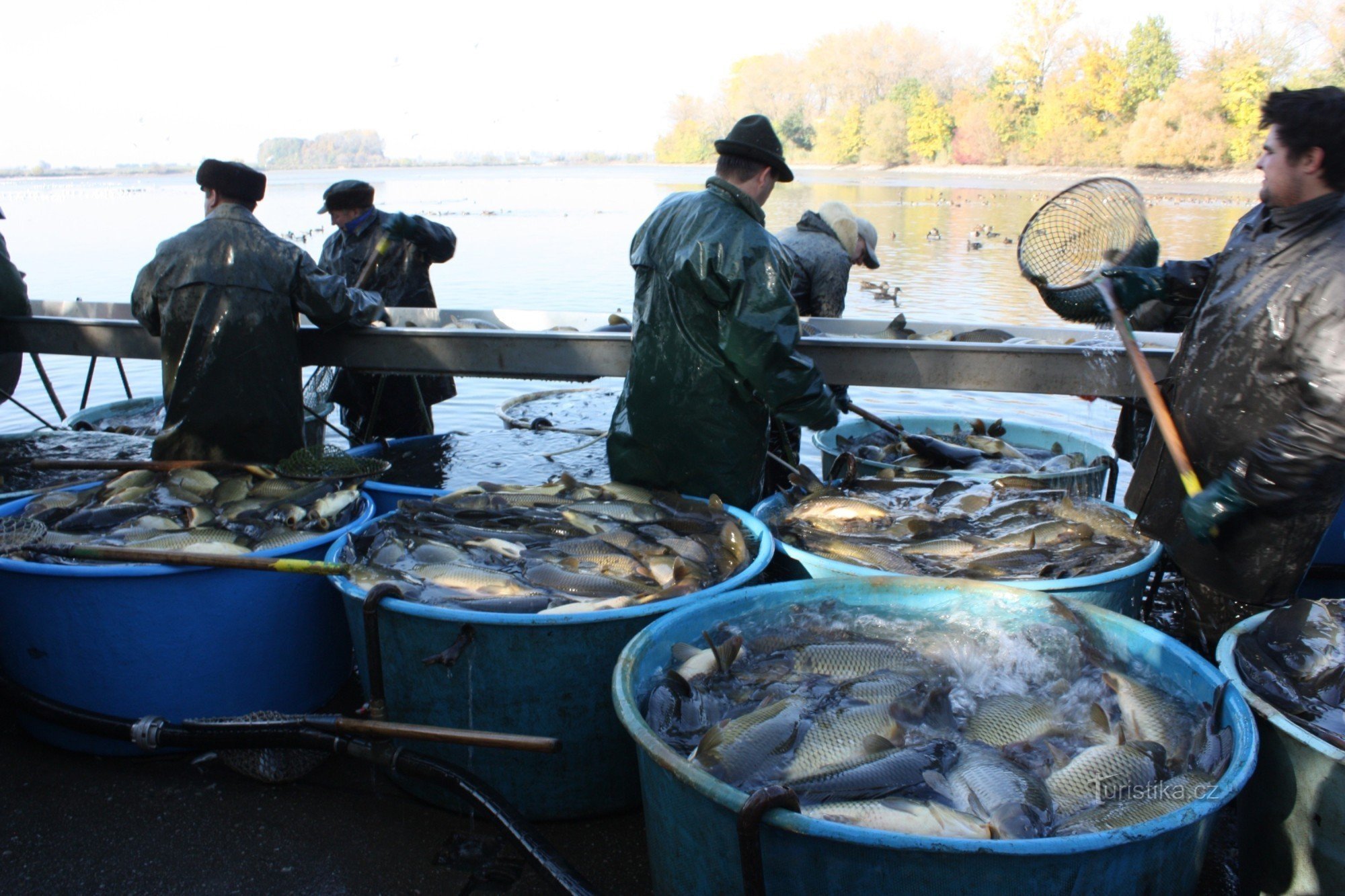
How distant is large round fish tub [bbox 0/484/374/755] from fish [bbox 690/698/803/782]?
191 cm

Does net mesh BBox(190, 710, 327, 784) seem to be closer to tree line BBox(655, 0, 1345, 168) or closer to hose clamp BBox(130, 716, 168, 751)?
hose clamp BBox(130, 716, 168, 751)

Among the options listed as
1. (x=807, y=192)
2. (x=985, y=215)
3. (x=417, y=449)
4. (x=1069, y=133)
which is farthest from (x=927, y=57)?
(x=417, y=449)

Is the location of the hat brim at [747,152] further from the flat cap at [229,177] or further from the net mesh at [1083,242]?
the flat cap at [229,177]

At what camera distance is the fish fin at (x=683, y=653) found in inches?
102

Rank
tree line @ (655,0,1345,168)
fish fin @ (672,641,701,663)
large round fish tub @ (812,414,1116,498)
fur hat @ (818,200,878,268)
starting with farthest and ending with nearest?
tree line @ (655,0,1345,168), fur hat @ (818,200,878,268), large round fish tub @ (812,414,1116,498), fish fin @ (672,641,701,663)

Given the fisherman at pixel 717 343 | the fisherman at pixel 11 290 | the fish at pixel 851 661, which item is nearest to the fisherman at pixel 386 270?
the fisherman at pixel 11 290

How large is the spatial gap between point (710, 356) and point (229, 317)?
237 cm

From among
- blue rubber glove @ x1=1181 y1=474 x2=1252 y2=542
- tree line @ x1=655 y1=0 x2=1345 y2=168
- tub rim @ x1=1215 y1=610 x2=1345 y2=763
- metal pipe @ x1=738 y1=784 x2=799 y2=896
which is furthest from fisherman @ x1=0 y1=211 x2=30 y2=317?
tree line @ x1=655 y1=0 x2=1345 y2=168

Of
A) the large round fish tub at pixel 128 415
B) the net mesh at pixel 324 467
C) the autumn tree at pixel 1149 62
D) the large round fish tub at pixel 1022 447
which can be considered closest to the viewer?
the net mesh at pixel 324 467

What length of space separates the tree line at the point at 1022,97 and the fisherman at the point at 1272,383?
3823cm

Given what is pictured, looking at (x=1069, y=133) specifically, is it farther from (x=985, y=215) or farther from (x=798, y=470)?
(x=798, y=470)

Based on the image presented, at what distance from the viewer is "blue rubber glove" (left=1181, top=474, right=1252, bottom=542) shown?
277cm

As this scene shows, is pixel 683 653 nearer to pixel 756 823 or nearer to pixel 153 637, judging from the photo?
pixel 756 823

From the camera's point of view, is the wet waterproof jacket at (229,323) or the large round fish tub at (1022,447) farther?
the large round fish tub at (1022,447)
